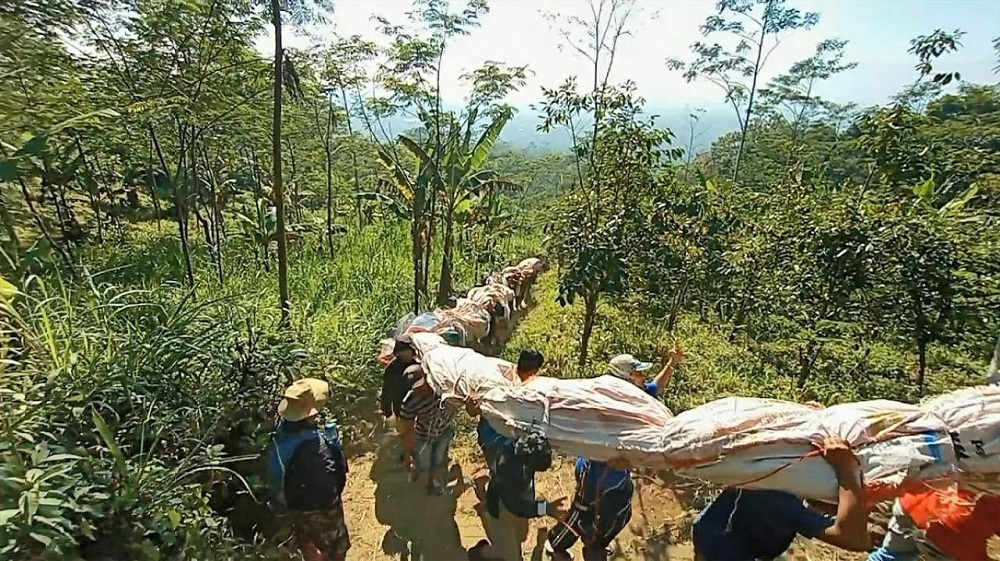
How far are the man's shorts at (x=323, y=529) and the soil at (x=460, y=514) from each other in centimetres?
57

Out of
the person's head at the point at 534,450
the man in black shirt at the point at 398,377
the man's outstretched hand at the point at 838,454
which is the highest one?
the man's outstretched hand at the point at 838,454

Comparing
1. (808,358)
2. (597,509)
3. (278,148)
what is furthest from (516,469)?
(808,358)

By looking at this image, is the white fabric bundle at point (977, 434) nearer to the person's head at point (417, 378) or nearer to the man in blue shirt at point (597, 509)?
the man in blue shirt at point (597, 509)

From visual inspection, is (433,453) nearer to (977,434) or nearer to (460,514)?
(460,514)

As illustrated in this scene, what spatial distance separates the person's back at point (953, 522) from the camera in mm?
2369

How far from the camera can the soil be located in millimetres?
3686

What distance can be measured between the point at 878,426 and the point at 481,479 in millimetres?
2924

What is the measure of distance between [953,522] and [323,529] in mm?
2916

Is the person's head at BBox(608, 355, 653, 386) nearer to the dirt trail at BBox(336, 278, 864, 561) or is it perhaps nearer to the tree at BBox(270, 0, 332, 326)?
the dirt trail at BBox(336, 278, 864, 561)

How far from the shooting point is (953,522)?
2.41 m

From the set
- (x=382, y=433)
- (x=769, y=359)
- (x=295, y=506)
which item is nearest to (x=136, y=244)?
(x=382, y=433)

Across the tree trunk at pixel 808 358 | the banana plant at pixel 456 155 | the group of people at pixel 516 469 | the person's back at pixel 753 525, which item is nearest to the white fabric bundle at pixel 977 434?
the person's back at pixel 753 525

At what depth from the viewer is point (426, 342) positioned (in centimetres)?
434

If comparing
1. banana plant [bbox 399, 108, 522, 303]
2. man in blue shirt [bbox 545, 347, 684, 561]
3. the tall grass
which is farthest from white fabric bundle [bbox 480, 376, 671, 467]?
banana plant [bbox 399, 108, 522, 303]
